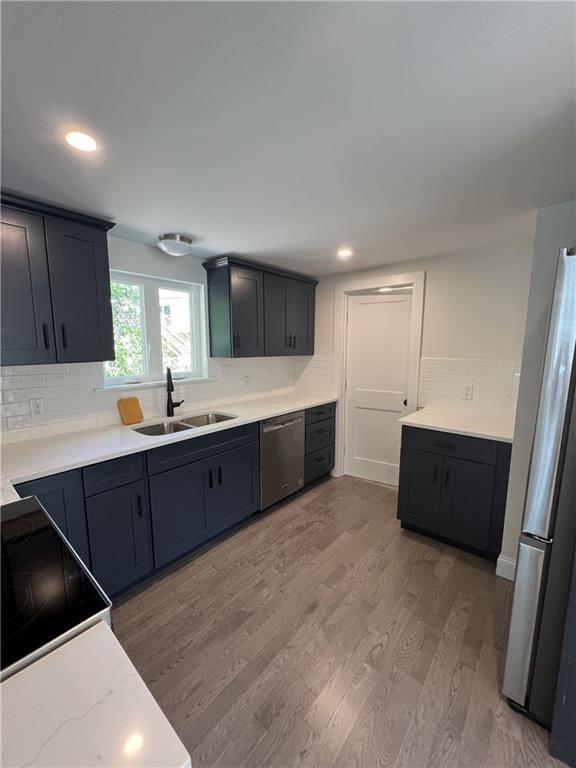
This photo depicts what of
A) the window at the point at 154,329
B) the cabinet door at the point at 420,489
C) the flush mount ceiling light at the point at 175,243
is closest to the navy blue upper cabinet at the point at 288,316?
the window at the point at 154,329

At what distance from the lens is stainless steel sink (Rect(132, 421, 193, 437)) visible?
240cm

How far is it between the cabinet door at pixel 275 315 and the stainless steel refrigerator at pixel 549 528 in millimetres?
2295

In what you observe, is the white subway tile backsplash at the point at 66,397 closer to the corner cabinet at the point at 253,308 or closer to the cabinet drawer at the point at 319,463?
the corner cabinet at the point at 253,308

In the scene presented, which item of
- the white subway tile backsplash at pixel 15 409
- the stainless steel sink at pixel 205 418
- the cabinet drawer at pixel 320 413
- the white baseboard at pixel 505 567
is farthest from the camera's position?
the cabinet drawer at pixel 320 413

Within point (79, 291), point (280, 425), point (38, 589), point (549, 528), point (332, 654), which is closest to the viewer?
point (38, 589)

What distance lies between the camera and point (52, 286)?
69.8 inches

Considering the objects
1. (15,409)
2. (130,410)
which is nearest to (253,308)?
(130,410)

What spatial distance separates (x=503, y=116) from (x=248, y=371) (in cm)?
269

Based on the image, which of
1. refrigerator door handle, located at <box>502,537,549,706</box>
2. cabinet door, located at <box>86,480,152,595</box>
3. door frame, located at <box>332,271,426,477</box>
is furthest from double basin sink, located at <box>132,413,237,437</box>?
refrigerator door handle, located at <box>502,537,549,706</box>

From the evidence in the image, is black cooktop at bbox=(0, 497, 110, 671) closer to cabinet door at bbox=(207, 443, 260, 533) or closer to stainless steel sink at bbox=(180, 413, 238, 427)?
cabinet door at bbox=(207, 443, 260, 533)

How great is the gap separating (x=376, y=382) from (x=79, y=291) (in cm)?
268

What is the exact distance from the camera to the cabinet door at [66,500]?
1508mm

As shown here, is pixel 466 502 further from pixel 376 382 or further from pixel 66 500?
pixel 66 500

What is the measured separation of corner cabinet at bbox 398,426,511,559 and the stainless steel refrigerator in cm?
99
